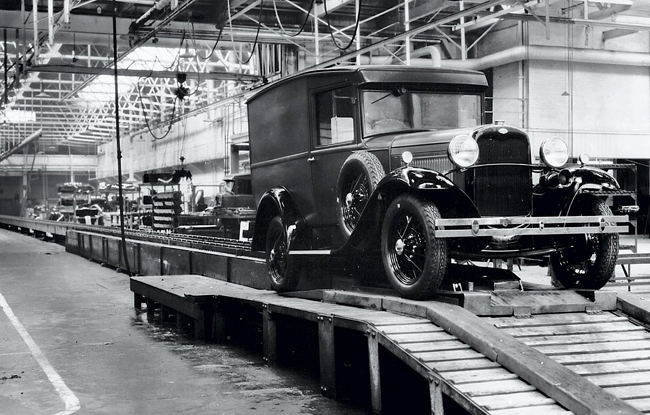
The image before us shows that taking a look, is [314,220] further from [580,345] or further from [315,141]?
[580,345]

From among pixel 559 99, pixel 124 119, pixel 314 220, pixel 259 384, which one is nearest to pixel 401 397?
pixel 259 384

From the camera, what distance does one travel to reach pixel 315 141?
7.61 metres

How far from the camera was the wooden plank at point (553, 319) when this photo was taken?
556 cm

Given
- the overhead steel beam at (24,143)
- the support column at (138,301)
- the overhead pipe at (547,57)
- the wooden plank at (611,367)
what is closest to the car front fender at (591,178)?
the wooden plank at (611,367)

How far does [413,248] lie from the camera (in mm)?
6191

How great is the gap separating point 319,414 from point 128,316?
5.68m

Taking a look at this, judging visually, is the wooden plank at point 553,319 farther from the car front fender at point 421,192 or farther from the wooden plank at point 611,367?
the car front fender at point 421,192

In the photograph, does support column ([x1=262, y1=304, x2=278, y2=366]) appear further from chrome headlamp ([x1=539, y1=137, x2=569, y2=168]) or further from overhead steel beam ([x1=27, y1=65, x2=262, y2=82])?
overhead steel beam ([x1=27, y1=65, x2=262, y2=82])

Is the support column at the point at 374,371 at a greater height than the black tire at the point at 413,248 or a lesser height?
lesser

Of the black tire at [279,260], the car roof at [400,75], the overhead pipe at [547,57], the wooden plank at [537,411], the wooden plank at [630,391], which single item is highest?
the overhead pipe at [547,57]

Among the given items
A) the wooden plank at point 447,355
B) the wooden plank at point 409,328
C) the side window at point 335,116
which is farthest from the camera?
the side window at point 335,116

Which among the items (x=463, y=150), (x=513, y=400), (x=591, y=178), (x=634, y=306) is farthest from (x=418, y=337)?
(x=591, y=178)

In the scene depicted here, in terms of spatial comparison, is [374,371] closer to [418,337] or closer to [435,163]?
[418,337]

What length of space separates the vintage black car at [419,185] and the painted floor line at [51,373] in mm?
2390
